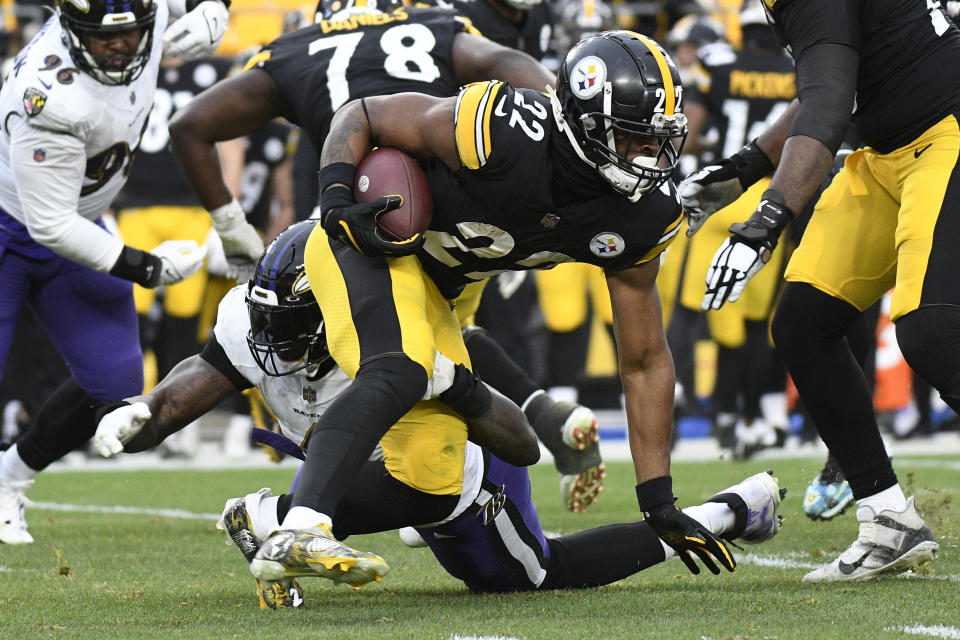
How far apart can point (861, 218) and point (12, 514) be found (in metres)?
3.02

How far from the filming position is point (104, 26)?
4508 mm

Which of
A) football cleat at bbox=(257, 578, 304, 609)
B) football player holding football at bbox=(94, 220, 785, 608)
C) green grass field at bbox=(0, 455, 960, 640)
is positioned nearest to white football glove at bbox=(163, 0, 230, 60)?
football player holding football at bbox=(94, 220, 785, 608)

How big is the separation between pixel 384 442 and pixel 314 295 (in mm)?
403

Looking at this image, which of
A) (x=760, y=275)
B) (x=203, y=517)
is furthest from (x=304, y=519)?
(x=760, y=275)

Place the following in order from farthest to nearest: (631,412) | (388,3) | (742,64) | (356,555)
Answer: (742,64) < (388,3) < (631,412) < (356,555)

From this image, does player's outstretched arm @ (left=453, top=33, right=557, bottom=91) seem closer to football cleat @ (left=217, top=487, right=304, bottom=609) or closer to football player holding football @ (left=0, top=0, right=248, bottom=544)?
football player holding football @ (left=0, top=0, right=248, bottom=544)

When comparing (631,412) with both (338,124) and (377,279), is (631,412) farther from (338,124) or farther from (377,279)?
(338,124)

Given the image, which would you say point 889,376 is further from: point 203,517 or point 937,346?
point 937,346

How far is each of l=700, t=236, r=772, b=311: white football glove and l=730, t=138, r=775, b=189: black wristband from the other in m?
0.78

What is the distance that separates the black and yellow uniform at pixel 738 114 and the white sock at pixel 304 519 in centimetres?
473

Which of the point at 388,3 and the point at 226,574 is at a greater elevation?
the point at 388,3

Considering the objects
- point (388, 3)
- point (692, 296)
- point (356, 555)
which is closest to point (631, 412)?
point (356, 555)

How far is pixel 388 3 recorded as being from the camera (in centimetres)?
539

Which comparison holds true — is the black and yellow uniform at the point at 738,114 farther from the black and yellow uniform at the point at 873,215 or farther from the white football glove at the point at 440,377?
the white football glove at the point at 440,377
